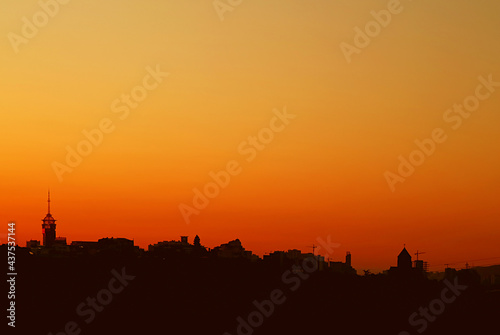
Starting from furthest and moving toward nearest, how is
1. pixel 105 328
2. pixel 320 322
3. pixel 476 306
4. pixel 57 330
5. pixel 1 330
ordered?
pixel 476 306, pixel 320 322, pixel 105 328, pixel 57 330, pixel 1 330

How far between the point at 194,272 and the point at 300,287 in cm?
2050

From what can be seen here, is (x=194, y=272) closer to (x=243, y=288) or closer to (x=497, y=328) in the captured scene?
(x=243, y=288)

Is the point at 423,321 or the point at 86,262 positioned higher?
the point at 86,262

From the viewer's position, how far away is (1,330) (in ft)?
286

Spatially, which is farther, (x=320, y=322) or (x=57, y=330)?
(x=320, y=322)

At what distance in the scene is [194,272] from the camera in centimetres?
13575

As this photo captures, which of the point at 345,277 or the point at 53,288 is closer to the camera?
the point at 53,288

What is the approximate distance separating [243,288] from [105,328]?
3335 cm

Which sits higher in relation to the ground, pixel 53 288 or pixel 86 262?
pixel 86 262

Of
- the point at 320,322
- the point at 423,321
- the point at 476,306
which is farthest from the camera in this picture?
the point at 476,306

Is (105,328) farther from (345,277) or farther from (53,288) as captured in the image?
(345,277)

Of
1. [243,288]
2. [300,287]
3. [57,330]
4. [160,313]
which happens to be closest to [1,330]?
[57,330]

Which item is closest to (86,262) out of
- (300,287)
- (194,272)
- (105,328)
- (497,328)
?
(194,272)

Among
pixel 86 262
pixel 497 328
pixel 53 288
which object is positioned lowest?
pixel 497 328
